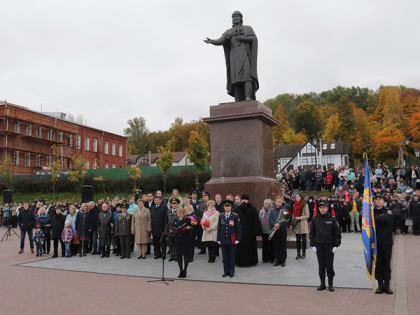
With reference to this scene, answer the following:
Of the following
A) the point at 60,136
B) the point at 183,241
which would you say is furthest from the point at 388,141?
the point at 183,241

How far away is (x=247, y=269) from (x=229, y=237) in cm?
121

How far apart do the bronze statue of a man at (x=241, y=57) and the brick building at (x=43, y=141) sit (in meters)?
41.2

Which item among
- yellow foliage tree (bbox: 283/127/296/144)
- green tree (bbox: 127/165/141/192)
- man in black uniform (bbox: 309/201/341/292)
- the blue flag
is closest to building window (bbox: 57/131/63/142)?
green tree (bbox: 127/165/141/192)

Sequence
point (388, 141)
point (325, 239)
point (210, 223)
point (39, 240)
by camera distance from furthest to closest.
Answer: point (388, 141), point (39, 240), point (210, 223), point (325, 239)

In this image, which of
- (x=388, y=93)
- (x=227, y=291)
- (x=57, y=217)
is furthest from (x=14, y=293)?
(x=388, y=93)

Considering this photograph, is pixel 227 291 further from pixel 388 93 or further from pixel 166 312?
pixel 388 93

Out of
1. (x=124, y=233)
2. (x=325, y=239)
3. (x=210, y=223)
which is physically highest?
(x=210, y=223)

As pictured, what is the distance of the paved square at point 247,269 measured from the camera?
9.03 meters

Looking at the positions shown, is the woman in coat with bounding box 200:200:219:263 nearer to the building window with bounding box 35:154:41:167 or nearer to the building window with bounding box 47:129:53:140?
the building window with bounding box 35:154:41:167

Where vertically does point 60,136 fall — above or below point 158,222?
above

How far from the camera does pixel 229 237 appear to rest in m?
9.66

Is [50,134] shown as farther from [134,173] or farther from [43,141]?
[134,173]

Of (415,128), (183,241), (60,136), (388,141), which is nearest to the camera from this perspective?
(183,241)

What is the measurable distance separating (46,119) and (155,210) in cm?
4993
